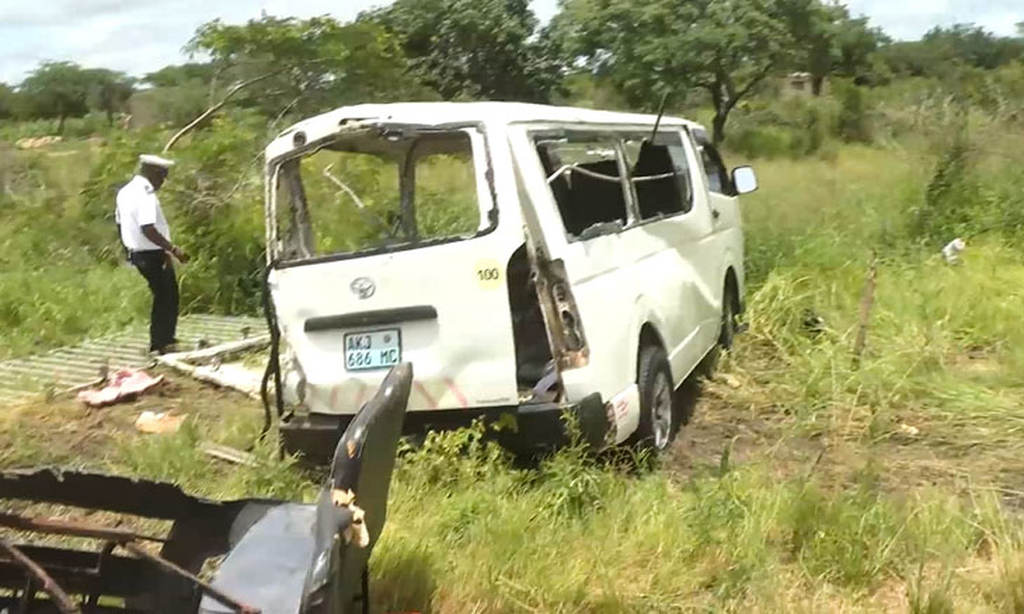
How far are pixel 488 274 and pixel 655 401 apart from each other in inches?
54.2

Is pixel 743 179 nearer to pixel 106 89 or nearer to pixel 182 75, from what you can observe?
pixel 182 75

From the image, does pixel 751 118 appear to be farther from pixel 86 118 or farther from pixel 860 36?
pixel 86 118

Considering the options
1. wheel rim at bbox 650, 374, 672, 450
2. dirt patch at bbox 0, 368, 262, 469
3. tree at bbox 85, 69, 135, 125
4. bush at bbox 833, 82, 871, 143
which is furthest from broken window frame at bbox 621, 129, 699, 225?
tree at bbox 85, 69, 135, 125

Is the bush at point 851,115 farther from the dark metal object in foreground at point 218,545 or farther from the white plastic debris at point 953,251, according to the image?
the dark metal object in foreground at point 218,545

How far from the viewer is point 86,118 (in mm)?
39938

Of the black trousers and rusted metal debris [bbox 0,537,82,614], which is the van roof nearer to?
rusted metal debris [bbox 0,537,82,614]

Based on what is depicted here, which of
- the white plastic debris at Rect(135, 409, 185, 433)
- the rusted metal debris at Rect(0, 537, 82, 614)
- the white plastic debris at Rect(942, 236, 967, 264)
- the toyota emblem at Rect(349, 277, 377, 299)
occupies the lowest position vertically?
the white plastic debris at Rect(135, 409, 185, 433)

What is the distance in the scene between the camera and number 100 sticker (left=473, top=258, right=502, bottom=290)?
15.9 ft

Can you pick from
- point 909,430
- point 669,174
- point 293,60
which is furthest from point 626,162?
point 293,60

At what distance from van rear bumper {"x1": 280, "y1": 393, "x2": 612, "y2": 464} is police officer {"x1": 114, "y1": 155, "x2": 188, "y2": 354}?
154 inches

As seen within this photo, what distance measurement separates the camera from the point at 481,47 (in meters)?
35.1

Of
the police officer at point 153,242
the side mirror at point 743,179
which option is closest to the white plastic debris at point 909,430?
the side mirror at point 743,179

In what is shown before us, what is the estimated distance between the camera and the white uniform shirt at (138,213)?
28.6 feet

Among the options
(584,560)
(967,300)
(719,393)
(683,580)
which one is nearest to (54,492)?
(584,560)
